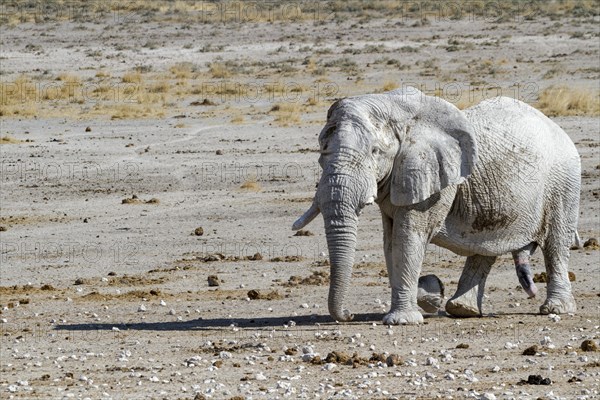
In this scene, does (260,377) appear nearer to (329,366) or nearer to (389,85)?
(329,366)

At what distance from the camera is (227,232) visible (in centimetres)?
1856

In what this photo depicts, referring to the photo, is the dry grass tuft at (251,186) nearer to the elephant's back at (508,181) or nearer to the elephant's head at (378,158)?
the elephant's back at (508,181)

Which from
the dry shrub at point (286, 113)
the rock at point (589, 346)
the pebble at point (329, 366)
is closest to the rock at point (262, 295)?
the pebble at point (329, 366)

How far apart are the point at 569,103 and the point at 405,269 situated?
1661 cm

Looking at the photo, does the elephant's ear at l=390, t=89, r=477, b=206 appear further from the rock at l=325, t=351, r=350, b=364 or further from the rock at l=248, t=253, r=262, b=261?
the rock at l=248, t=253, r=262, b=261

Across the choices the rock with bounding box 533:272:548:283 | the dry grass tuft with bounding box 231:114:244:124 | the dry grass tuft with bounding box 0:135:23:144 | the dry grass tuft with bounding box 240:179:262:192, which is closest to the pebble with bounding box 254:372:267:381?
the rock with bounding box 533:272:548:283

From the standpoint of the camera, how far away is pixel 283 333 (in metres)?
→ 12.4

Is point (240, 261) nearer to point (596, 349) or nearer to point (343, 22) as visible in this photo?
point (596, 349)

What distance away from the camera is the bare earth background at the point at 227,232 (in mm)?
10992

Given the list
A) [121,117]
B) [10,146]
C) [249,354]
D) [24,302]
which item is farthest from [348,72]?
[249,354]

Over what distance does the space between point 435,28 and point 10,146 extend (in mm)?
26995

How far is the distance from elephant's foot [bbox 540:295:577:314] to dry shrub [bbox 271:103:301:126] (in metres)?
13.8

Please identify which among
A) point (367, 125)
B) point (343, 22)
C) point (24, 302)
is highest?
point (367, 125)

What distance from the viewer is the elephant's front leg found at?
12445mm
